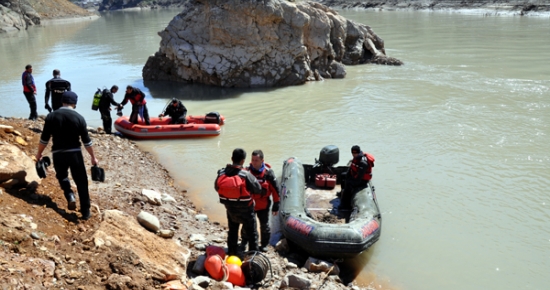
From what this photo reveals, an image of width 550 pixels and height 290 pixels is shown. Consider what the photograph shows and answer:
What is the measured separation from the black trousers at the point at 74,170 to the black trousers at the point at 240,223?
5.66 ft

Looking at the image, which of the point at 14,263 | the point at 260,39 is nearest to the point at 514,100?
the point at 260,39

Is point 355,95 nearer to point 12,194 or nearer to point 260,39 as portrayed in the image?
point 260,39

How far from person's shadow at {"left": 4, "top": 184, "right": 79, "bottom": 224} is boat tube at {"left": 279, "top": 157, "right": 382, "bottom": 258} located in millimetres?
3081

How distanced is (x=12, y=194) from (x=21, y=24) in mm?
53253

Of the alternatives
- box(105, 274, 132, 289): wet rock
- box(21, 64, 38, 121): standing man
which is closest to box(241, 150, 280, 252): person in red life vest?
box(105, 274, 132, 289): wet rock

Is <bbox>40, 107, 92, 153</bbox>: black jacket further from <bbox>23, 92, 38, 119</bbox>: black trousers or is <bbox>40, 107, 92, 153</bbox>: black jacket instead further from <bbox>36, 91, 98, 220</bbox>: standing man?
<bbox>23, 92, 38, 119</bbox>: black trousers

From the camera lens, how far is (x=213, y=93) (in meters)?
18.3

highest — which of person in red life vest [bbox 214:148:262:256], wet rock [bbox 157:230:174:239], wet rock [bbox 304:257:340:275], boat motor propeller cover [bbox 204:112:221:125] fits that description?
person in red life vest [bbox 214:148:262:256]

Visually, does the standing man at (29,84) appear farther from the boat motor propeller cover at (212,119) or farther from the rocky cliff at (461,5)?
the rocky cliff at (461,5)

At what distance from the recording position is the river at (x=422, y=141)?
24.3 ft

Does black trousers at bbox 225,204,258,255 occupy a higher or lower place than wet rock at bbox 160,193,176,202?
higher

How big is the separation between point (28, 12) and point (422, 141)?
55341 mm

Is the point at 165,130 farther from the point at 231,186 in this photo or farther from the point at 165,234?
the point at 231,186

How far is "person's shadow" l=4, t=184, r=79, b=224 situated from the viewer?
18.7 feet
